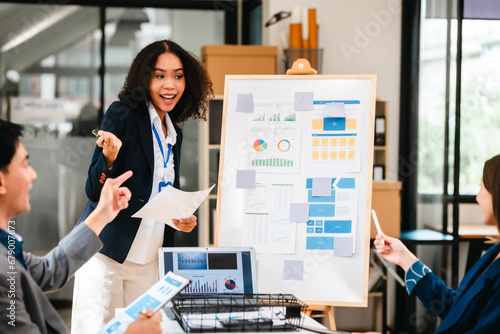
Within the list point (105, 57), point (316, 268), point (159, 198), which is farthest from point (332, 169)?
point (105, 57)

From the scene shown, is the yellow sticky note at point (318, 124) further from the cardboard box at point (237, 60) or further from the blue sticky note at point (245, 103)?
the cardboard box at point (237, 60)

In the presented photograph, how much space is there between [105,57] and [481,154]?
2.89 meters

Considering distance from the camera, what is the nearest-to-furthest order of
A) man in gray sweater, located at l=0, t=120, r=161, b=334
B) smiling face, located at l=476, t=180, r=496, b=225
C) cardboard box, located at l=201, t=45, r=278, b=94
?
man in gray sweater, located at l=0, t=120, r=161, b=334 < smiling face, located at l=476, t=180, r=496, b=225 < cardboard box, located at l=201, t=45, r=278, b=94

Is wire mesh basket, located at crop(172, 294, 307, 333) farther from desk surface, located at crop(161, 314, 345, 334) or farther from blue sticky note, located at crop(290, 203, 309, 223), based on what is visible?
blue sticky note, located at crop(290, 203, 309, 223)

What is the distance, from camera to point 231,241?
2664 mm

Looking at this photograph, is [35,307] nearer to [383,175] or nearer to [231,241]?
[231,241]

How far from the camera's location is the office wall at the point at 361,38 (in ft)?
14.1

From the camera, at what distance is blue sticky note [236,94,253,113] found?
272 centimetres

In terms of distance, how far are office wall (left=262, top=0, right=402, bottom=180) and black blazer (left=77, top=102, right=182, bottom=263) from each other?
6.86 ft

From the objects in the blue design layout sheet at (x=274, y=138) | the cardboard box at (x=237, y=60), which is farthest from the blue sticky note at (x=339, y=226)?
the cardboard box at (x=237, y=60)

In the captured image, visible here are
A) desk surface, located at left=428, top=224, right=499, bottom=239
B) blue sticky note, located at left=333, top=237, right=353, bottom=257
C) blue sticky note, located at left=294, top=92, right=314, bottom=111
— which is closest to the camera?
blue sticky note, located at left=333, top=237, right=353, bottom=257

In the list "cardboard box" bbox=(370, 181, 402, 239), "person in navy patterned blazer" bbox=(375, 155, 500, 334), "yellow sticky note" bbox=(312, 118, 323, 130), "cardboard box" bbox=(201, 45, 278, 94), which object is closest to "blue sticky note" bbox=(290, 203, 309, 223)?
"yellow sticky note" bbox=(312, 118, 323, 130)

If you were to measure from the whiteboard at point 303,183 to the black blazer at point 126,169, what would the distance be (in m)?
0.43

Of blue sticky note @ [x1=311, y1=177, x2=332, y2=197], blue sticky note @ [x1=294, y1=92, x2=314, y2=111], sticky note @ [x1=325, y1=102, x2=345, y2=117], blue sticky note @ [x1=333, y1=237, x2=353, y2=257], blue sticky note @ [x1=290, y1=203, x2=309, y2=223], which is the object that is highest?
blue sticky note @ [x1=294, y1=92, x2=314, y2=111]
